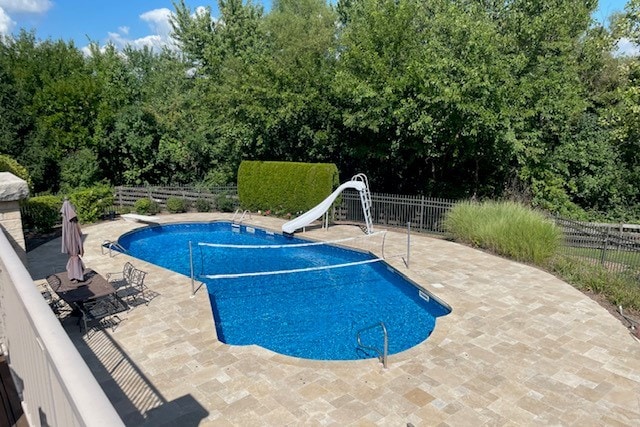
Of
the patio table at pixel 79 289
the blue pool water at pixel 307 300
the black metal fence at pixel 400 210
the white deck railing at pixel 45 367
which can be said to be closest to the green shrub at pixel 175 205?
the blue pool water at pixel 307 300

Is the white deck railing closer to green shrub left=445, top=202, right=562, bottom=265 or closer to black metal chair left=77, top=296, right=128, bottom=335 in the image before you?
black metal chair left=77, top=296, right=128, bottom=335

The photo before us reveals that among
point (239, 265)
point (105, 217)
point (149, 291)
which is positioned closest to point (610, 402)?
point (149, 291)

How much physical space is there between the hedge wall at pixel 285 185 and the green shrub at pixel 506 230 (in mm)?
5443

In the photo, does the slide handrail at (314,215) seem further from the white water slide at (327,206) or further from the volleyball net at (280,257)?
the volleyball net at (280,257)

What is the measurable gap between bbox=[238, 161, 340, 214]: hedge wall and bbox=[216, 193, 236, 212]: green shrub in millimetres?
627

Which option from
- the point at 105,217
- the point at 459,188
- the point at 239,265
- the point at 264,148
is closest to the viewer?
the point at 239,265

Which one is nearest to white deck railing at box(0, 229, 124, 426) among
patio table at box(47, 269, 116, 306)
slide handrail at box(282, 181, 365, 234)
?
patio table at box(47, 269, 116, 306)

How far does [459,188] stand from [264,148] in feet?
34.8

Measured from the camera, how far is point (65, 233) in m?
8.11

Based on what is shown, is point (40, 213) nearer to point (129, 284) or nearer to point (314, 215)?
point (129, 284)

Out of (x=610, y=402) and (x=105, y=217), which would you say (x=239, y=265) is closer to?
(x=105, y=217)

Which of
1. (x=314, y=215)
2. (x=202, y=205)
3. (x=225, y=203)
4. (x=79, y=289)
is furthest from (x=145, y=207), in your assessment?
(x=79, y=289)

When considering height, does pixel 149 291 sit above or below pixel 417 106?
below

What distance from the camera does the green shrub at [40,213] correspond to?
1553cm
